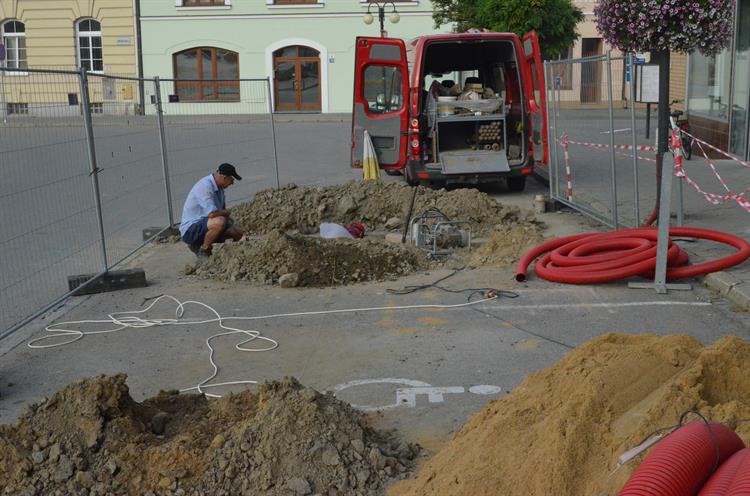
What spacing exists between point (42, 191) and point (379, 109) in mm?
8105

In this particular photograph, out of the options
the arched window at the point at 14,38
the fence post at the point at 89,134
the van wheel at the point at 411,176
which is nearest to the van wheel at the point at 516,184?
the van wheel at the point at 411,176

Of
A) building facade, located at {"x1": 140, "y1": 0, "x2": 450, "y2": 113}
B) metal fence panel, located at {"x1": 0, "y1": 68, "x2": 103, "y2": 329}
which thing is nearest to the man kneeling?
metal fence panel, located at {"x1": 0, "y1": 68, "x2": 103, "y2": 329}

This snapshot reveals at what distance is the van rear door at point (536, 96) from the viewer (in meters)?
14.6

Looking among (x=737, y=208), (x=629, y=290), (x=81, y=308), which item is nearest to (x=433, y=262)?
(x=629, y=290)

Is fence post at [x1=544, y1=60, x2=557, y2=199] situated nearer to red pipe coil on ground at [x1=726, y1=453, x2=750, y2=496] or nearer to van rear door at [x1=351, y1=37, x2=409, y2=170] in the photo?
van rear door at [x1=351, y1=37, x2=409, y2=170]

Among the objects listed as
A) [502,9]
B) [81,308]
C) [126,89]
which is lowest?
[81,308]

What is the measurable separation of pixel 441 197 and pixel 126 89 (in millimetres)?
4359

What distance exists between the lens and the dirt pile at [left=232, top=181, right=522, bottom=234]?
12.1 m

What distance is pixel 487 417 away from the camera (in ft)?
15.5

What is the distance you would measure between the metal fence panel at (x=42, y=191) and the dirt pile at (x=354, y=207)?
2.73m

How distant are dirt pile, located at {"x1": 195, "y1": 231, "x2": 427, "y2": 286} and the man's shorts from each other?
42 centimetres

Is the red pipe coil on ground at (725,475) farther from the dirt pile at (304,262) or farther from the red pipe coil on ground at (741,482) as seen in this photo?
the dirt pile at (304,262)

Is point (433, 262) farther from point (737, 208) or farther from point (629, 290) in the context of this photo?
point (737, 208)

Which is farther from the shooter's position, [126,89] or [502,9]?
[502,9]
